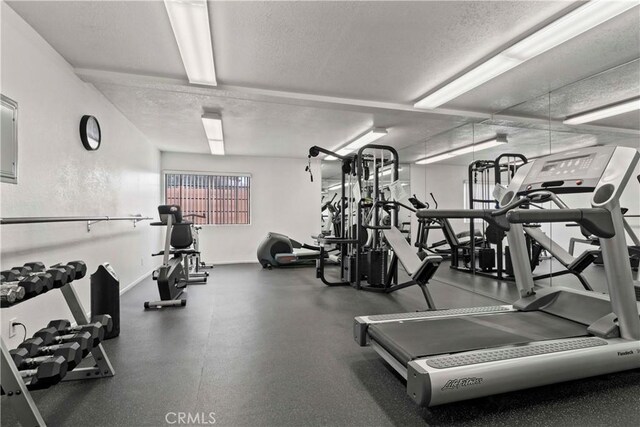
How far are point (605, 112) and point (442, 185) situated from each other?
3.12 metres

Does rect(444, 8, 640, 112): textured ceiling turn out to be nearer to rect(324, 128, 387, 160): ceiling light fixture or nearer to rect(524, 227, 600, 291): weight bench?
rect(324, 128, 387, 160): ceiling light fixture

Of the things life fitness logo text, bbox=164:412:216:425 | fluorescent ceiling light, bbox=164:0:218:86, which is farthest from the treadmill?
fluorescent ceiling light, bbox=164:0:218:86

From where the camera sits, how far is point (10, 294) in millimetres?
1281

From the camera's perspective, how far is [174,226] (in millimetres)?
4309

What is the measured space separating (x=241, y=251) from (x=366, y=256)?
3.81m

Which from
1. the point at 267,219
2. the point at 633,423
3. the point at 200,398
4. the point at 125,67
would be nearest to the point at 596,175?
the point at 633,423

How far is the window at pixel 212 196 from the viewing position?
273 inches

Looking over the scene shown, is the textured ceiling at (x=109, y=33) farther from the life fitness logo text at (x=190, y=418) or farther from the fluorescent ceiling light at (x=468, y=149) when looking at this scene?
the fluorescent ceiling light at (x=468, y=149)

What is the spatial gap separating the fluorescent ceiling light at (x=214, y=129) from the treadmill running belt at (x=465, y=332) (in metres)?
3.62

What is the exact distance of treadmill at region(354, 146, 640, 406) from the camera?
1574 millimetres

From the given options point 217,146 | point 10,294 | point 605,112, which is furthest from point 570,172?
point 217,146

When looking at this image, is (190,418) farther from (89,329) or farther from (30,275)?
(30,275)

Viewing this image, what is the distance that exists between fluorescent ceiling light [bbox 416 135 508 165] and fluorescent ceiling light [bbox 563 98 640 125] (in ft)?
3.56

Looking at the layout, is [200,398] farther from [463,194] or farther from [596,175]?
[463,194]
